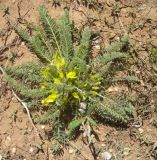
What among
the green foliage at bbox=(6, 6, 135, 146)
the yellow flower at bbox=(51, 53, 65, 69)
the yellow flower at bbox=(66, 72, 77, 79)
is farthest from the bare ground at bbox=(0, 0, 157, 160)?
the yellow flower at bbox=(66, 72, 77, 79)

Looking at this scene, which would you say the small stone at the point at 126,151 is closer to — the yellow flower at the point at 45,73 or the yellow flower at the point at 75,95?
the yellow flower at the point at 75,95

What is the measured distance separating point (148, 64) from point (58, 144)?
1248 mm

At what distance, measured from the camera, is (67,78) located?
13.5 feet

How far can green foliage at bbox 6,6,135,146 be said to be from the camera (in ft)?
13.4

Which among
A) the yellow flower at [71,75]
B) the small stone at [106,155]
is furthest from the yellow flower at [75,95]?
the small stone at [106,155]

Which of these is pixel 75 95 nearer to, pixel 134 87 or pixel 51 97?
pixel 51 97

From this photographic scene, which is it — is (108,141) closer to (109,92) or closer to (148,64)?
(109,92)

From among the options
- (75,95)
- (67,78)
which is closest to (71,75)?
(67,78)

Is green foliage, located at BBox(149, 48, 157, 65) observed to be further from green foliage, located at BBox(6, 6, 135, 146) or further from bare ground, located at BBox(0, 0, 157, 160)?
green foliage, located at BBox(6, 6, 135, 146)

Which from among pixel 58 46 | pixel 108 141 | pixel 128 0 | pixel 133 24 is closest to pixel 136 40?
pixel 133 24

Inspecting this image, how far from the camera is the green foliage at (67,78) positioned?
13.4ft

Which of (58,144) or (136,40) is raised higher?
(136,40)

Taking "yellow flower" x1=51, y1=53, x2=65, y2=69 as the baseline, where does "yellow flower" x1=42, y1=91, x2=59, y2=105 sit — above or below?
below

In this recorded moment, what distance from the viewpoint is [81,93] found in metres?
4.10
